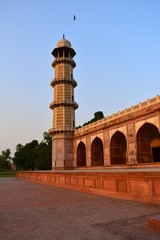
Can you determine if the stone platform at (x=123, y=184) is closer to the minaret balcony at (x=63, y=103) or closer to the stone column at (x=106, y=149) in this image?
the stone column at (x=106, y=149)

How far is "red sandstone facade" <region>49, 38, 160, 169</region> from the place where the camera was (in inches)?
844

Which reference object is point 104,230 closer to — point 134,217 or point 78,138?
point 134,217

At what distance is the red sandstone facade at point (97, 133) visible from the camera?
70.3 ft

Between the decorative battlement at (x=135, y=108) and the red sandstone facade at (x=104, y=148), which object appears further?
the decorative battlement at (x=135, y=108)

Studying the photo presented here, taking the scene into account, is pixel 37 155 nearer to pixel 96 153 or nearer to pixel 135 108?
pixel 96 153

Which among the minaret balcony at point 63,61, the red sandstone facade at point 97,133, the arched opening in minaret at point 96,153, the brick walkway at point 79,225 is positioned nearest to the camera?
the brick walkway at point 79,225

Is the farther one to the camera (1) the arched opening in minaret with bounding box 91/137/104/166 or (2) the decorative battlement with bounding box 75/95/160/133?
(1) the arched opening in minaret with bounding box 91/137/104/166

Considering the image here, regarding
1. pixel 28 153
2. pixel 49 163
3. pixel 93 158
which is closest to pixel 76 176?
pixel 93 158

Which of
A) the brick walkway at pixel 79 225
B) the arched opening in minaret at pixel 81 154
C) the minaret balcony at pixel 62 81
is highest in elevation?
the minaret balcony at pixel 62 81

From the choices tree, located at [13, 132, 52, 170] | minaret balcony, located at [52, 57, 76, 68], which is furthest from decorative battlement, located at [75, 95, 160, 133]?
tree, located at [13, 132, 52, 170]

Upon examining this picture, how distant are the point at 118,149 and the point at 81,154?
8.56 metres

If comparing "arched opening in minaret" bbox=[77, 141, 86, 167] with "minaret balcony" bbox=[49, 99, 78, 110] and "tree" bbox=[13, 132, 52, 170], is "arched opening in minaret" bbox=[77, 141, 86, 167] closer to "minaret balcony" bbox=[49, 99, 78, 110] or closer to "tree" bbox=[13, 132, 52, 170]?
"minaret balcony" bbox=[49, 99, 78, 110]

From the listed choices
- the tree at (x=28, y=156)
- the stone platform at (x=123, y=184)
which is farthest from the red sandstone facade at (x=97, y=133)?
the tree at (x=28, y=156)

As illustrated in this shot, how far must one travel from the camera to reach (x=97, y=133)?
1112 inches
